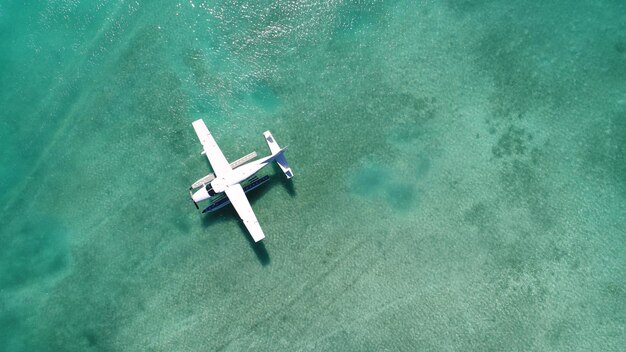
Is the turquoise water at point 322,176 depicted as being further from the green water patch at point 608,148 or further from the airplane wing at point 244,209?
the airplane wing at point 244,209

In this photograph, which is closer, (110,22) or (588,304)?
(588,304)

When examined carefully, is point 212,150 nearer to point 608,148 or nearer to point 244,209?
point 244,209

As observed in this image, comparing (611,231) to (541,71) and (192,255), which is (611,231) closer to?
(541,71)

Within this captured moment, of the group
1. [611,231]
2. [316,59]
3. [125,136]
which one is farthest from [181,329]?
[611,231]

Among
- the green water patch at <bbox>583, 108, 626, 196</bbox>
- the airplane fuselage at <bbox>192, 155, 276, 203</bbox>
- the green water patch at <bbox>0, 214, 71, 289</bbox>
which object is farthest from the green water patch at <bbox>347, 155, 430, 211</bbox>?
the green water patch at <bbox>0, 214, 71, 289</bbox>

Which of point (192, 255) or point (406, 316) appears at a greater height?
point (192, 255)

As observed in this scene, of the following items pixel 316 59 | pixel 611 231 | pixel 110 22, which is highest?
pixel 110 22
